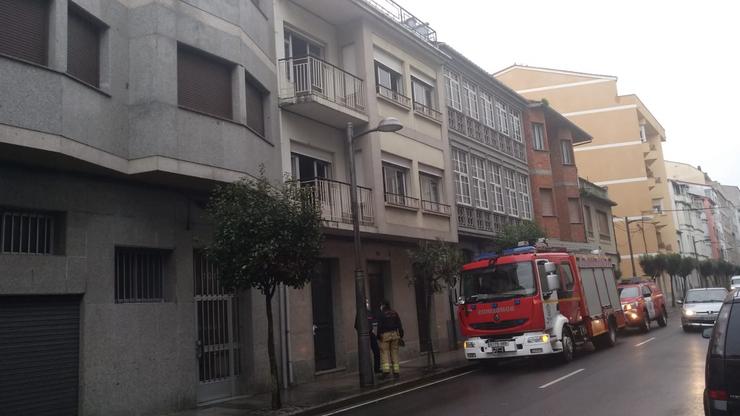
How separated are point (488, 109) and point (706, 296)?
12.0 m

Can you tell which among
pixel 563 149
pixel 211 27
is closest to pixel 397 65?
pixel 211 27

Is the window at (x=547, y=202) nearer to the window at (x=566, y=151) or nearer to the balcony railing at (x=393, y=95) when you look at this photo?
the window at (x=566, y=151)

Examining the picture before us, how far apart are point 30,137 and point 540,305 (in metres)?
11.3

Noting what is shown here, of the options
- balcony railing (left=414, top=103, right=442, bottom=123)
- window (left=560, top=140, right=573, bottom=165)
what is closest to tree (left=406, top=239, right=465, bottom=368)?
balcony railing (left=414, top=103, right=442, bottom=123)

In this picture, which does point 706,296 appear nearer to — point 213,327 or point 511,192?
point 511,192

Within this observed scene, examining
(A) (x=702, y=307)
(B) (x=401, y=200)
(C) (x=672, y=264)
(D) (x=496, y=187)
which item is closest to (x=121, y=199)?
(B) (x=401, y=200)

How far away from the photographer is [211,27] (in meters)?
12.8

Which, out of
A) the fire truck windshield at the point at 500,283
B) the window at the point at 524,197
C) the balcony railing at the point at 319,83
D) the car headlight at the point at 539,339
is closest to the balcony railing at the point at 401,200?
the balcony railing at the point at 319,83

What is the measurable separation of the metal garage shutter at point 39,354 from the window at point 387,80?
12024 millimetres

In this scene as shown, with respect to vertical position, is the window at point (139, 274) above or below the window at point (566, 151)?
below

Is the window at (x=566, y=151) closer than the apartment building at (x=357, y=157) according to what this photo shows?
No

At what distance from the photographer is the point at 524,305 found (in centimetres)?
1488

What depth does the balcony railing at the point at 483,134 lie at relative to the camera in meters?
24.9

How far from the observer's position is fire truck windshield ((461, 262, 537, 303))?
50.1 feet
